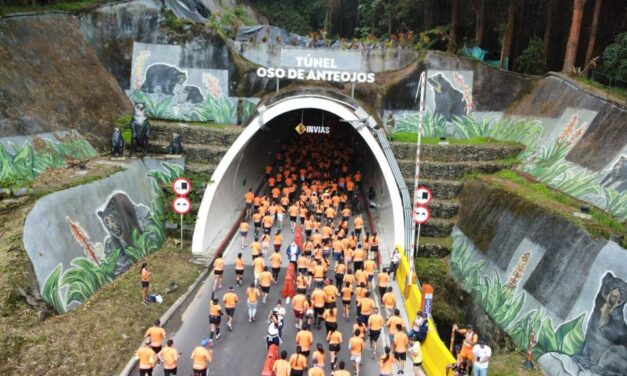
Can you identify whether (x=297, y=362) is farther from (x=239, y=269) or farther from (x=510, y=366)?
(x=239, y=269)

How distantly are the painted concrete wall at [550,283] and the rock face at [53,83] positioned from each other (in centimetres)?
1615

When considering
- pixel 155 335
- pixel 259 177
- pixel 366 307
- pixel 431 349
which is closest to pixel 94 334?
pixel 155 335

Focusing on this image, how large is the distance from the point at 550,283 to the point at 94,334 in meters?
11.6

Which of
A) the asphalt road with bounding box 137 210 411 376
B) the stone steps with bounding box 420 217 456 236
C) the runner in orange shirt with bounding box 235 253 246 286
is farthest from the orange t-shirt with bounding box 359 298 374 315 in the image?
the stone steps with bounding box 420 217 456 236

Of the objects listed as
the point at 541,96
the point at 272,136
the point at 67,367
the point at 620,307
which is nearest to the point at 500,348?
the point at 620,307

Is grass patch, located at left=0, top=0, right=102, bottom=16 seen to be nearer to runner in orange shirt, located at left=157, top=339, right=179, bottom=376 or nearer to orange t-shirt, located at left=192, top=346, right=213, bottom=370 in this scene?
runner in orange shirt, located at left=157, top=339, right=179, bottom=376

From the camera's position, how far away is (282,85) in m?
29.5

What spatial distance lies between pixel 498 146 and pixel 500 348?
12.4 meters

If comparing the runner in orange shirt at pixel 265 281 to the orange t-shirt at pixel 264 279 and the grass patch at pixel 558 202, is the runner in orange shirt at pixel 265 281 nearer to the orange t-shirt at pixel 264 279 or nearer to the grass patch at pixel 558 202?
the orange t-shirt at pixel 264 279

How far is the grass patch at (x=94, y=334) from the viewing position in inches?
438

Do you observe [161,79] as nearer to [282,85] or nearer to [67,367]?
[282,85]

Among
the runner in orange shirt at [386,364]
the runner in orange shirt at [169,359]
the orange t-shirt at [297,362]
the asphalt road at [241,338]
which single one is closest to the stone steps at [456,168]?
the asphalt road at [241,338]

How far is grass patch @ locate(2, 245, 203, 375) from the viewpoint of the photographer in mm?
11125

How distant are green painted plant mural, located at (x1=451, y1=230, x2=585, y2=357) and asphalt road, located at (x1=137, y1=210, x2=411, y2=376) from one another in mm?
3584
